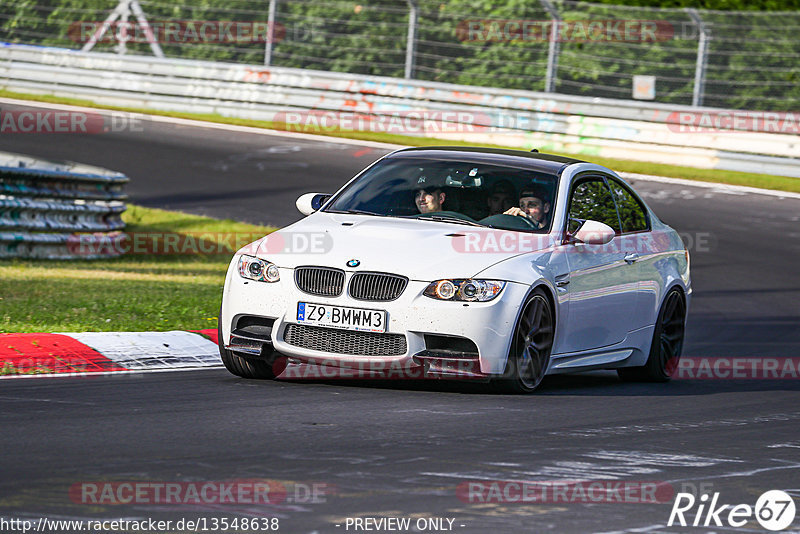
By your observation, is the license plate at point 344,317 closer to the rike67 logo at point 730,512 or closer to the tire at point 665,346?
the rike67 logo at point 730,512

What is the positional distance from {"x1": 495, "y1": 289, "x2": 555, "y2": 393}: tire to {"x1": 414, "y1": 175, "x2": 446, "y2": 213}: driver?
3.57 ft

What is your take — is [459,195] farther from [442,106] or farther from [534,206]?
[442,106]

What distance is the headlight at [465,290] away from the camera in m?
8.12

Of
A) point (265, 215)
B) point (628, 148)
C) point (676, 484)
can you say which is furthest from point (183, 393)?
point (628, 148)

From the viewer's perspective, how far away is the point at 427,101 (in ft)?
84.5

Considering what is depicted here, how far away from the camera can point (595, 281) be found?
30.6 feet

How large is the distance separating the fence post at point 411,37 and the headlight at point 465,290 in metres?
18.5

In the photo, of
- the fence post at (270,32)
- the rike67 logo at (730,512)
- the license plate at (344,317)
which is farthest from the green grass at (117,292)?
the fence post at (270,32)

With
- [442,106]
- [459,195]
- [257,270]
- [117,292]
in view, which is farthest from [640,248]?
[442,106]

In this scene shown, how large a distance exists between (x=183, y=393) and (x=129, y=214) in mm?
10933

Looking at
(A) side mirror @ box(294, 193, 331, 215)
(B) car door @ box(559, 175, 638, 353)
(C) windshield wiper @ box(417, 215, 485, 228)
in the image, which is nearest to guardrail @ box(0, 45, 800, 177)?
(B) car door @ box(559, 175, 638, 353)

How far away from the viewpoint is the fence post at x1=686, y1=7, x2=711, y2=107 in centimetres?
2391

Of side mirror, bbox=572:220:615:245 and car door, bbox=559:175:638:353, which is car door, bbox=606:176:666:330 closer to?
car door, bbox=559:175:638:353

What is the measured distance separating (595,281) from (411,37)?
57.4 ft
